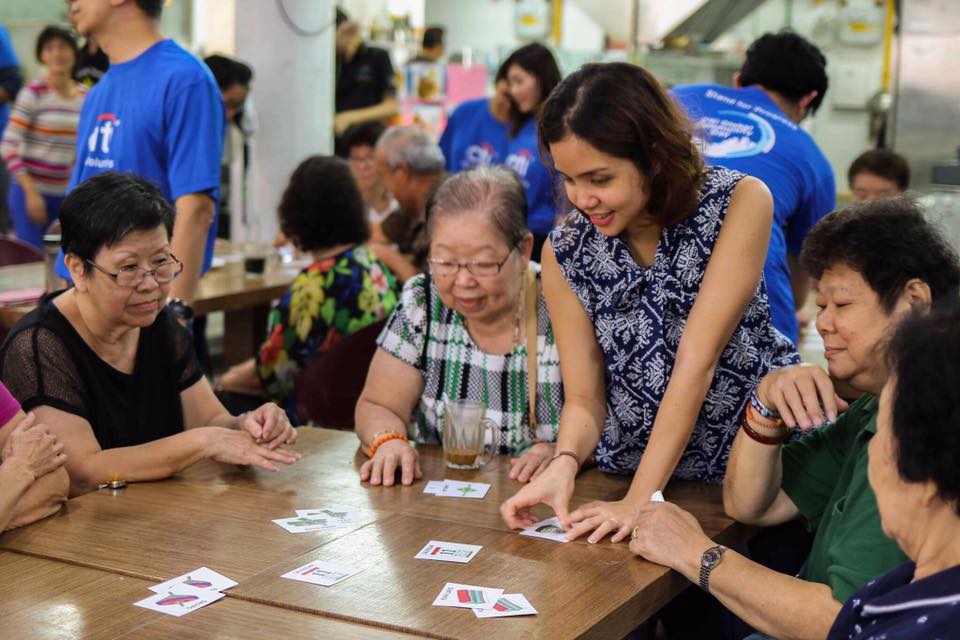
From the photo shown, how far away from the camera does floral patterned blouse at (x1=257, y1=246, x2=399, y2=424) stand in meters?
4.05

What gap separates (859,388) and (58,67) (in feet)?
19.9

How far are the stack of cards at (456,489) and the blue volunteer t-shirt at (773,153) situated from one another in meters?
1.51

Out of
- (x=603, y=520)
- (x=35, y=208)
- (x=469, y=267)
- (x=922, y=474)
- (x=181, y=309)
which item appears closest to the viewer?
(x=922, y=474)

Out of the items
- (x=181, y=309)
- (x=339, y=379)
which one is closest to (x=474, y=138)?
(x=339, y=379)

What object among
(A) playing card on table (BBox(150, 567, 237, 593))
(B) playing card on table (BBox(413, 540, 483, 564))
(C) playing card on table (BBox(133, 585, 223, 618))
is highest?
(C) playing card on table (BBox(133, 585, 223, 618))

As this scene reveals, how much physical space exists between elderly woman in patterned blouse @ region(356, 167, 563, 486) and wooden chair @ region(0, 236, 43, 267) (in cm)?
295

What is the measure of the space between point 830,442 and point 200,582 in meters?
1.19

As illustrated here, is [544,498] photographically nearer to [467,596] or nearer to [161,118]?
[467,596]

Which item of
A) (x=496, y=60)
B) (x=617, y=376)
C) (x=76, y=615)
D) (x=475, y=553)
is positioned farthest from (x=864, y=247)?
(x=496, y=60)

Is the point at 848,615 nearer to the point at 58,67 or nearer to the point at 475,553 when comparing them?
the point at 475,553

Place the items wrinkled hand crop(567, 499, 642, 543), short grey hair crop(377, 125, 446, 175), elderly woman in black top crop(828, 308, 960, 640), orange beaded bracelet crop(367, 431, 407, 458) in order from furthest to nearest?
short grey hair crop(377, 125, 446, 175) < orange beaded bracelet crop(367, 431, 407, 458) < wrinkled hand crop(567, 499, 642, 543) < elderly woman in black top crop(828, 308, 960, 640)

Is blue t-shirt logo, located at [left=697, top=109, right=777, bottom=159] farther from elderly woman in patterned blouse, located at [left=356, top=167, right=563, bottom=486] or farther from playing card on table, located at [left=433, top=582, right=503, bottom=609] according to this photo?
playing card on table, located at [left=433, top=582, right=503, bottom=609]

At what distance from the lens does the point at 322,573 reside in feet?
6.43

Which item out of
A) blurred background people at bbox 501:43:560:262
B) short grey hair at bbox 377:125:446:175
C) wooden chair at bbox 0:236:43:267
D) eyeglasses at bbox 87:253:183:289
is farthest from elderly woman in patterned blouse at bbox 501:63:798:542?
wooden chair at bbox 0:236:43:267
